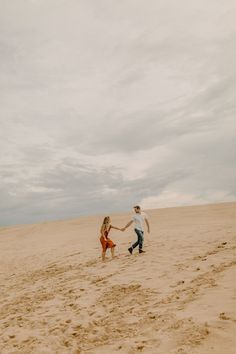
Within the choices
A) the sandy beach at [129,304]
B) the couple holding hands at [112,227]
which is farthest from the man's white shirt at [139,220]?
the sandy beach at [129,304]

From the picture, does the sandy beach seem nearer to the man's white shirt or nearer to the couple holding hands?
the couple holding hands

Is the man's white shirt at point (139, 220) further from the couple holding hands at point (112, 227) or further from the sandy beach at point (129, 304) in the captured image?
the sandy beach at point (129, 304)

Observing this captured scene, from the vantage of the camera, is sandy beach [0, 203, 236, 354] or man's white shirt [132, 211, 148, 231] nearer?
sandy beach [0, 203, 236, 354]

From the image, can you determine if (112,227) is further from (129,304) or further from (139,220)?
(129,304)

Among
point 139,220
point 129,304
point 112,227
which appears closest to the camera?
point 129,304

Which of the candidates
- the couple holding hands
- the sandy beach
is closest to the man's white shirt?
the couple holding hands

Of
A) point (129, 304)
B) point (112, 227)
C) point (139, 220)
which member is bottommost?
point (129, 304)

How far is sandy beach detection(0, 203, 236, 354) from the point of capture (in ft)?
22.1

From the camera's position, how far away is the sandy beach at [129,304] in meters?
6.73

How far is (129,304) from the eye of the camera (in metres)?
9.27

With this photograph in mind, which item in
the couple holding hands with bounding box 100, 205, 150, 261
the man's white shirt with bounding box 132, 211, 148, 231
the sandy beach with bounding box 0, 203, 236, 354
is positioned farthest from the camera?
the man's white shirt with bounding box 132, 211, 148, 231

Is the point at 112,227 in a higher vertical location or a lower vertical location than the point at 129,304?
higher

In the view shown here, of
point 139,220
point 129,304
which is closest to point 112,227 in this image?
point 139,220

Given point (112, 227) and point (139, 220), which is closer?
point (112, 227)
